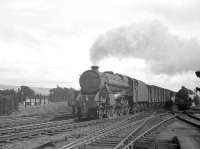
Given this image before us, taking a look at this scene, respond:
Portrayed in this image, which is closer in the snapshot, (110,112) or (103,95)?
(103,95)

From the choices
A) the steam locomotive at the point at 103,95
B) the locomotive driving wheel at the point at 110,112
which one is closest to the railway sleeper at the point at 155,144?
the steam locomotive at the point at 103,95

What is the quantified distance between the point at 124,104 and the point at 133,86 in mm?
3043

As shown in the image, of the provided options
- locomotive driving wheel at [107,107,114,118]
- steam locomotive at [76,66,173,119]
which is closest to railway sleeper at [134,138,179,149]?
steam locomotive at [76,66,173,119]

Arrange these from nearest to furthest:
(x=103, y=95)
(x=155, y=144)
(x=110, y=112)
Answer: (x=155, y=144) → (x=103, y=95) → (x=110, y=112)

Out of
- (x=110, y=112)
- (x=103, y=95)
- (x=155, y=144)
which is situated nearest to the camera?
(x=155, y=144)

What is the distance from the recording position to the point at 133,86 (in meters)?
27.6

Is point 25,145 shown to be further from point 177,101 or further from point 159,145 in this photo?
point 177,101

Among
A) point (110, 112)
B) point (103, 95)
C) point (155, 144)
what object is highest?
point (103, 95)

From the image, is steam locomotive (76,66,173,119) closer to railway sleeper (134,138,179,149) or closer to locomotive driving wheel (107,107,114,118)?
locomotive driving wheel (107,107,114,118)

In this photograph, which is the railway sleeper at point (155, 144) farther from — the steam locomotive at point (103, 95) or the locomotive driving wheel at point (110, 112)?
the locomotive driving wheel at point (110, 112)

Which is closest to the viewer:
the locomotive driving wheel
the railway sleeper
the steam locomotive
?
the railway sleeper

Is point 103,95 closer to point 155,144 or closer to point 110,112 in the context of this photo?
point 110,112

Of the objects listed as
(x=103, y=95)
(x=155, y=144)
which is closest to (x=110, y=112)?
(x=103, y=95)

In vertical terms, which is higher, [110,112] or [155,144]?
[110,112]
